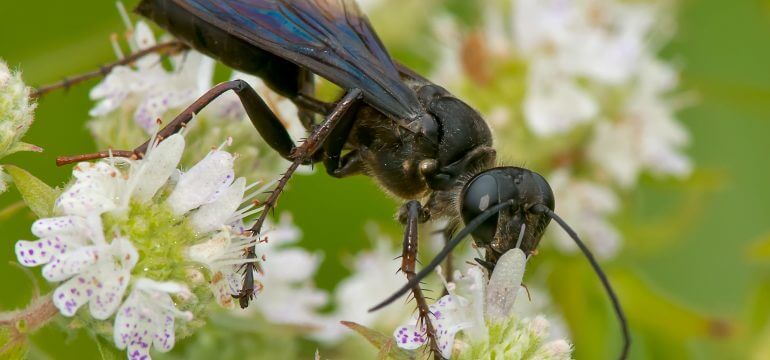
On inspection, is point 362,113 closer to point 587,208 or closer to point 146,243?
point 146,243

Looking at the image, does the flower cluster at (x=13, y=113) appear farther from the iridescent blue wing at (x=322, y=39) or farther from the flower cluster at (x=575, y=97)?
the flower cluster at (x=575, y=97)

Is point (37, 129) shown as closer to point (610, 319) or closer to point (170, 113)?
point (170, 113)

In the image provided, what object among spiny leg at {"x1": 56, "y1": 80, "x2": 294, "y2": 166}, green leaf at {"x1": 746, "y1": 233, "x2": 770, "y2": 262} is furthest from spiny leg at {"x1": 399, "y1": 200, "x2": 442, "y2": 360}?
green leaf at {"x1": 746, "y1": 233, "x2": 770, "y2": 262}

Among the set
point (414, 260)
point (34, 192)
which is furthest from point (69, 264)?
point (414, 260)

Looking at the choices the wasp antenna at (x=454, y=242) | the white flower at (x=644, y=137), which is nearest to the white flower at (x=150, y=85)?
the wasp antenna at (x=454, y=242)

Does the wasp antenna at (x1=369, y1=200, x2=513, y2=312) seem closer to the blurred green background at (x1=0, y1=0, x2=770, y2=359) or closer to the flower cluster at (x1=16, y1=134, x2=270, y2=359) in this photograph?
the flower cluster at (x1=16, y1=134, x2=270, y2=359)

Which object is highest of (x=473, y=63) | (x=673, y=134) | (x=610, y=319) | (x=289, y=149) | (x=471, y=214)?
(x=673, y=134)

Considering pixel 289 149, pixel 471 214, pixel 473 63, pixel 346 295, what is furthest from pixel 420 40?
pixel 471 214
